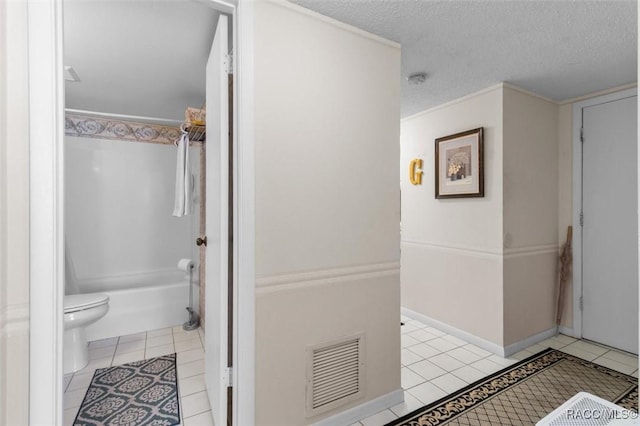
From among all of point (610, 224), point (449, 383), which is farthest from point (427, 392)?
point (610, 224)

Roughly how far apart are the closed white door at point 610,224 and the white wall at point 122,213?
3.95 metres

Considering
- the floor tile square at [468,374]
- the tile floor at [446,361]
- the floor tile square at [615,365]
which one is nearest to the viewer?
the tile floor at [446,361]

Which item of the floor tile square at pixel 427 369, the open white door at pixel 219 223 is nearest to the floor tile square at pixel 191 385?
the open white door at pixel 219 223

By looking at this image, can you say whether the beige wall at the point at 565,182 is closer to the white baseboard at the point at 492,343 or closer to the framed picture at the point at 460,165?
the white baseboard at the point at 492,343

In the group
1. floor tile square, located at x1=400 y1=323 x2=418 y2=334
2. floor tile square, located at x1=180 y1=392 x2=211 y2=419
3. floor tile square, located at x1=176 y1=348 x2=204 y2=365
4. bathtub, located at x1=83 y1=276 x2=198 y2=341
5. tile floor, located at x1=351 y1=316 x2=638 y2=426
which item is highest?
bathtub, located at x1=83 y1=276 x2=198 y2=341

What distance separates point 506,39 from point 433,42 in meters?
0.44

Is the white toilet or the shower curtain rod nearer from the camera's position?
the white toilet

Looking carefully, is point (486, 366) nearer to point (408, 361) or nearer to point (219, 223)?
point (408, 361)

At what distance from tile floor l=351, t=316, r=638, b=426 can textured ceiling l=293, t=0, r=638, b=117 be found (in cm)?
225

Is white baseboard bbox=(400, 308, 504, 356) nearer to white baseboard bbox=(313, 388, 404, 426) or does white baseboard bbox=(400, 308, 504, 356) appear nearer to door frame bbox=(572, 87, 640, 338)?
door frame bbox=(572, 87, 640, 338)

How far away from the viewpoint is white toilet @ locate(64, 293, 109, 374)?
221 cm

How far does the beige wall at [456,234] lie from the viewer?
100 inches

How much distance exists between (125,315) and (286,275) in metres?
2.27

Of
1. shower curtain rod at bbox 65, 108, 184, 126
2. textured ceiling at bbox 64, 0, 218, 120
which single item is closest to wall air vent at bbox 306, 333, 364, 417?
textured ceiling at bbox 64, 0, 218, 120
